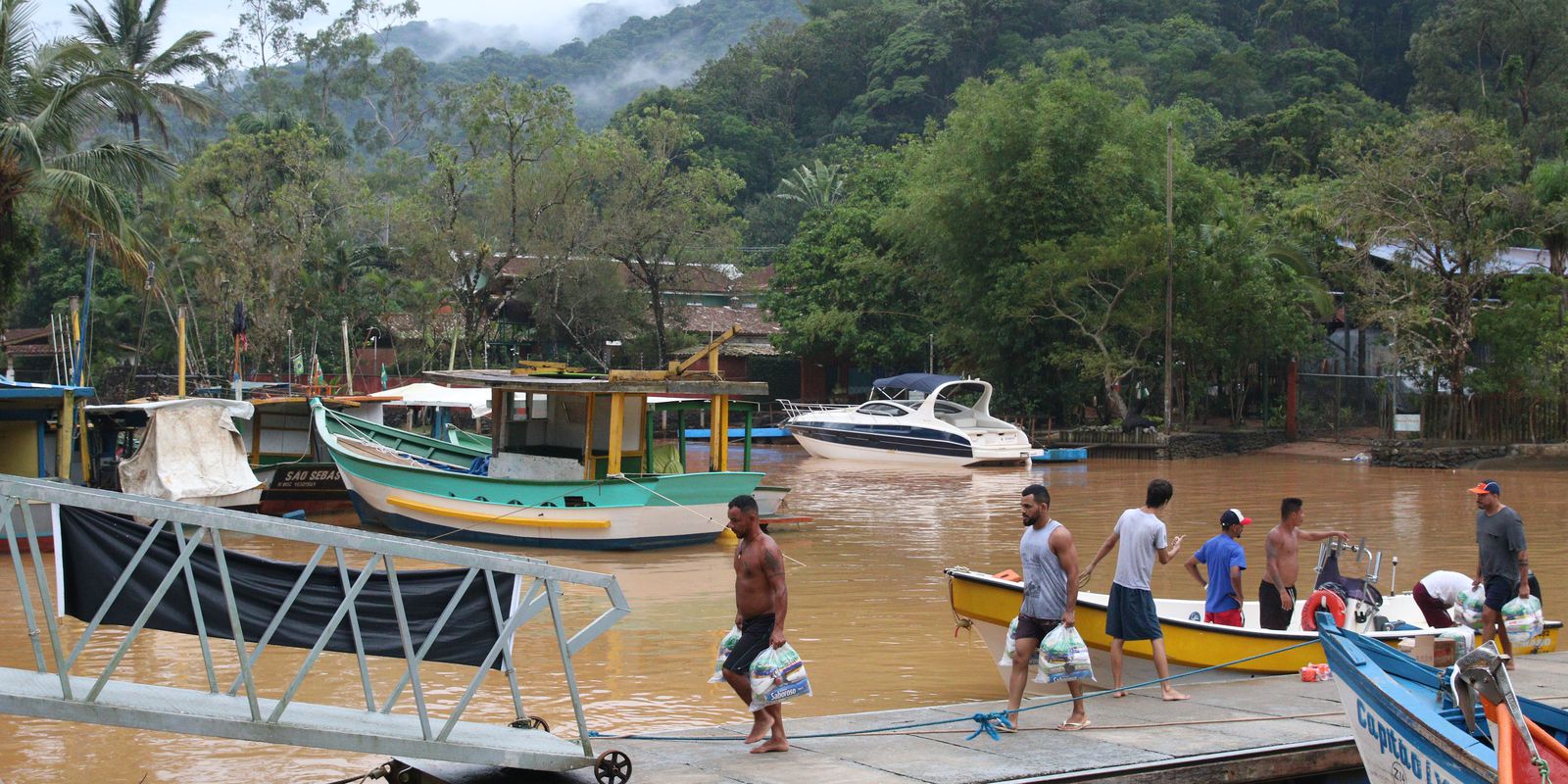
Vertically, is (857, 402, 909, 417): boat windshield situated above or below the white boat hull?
above

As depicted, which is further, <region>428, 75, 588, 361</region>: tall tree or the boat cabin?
<region>428, 75, 588, 361</region>: tall tree

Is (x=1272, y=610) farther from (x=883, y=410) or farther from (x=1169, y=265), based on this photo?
(x=1169, y=265)

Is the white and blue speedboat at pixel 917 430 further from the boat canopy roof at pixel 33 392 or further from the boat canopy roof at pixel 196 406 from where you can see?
the boat canopy roof at pixel 33 392

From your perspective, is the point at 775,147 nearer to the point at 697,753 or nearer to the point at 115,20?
the point at 115,20

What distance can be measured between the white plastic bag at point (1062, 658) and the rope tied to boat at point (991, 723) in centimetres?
30

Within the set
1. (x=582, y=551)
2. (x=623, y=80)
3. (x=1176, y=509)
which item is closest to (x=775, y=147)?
(x=1176, y=509)

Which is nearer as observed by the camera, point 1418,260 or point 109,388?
point 1418,260

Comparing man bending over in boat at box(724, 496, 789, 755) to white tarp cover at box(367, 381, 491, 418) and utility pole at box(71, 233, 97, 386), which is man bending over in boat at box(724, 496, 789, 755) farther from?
white tarp cover at box(367, 381, 491, 418)

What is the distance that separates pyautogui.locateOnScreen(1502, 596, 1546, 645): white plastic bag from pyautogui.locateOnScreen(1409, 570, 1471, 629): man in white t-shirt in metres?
0.41

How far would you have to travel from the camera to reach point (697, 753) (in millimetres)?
7598

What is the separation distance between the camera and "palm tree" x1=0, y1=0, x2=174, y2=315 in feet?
63.7

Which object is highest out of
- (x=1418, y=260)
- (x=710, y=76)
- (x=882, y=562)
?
(x=710, y=76)

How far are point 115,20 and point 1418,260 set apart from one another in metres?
37.1

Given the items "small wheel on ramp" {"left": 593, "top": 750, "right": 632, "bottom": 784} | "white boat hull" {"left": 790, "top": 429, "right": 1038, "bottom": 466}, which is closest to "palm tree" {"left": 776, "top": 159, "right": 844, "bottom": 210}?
"white boat hull" {"left": 790, "top": 429, "right": 1038, "bottom": 466}
